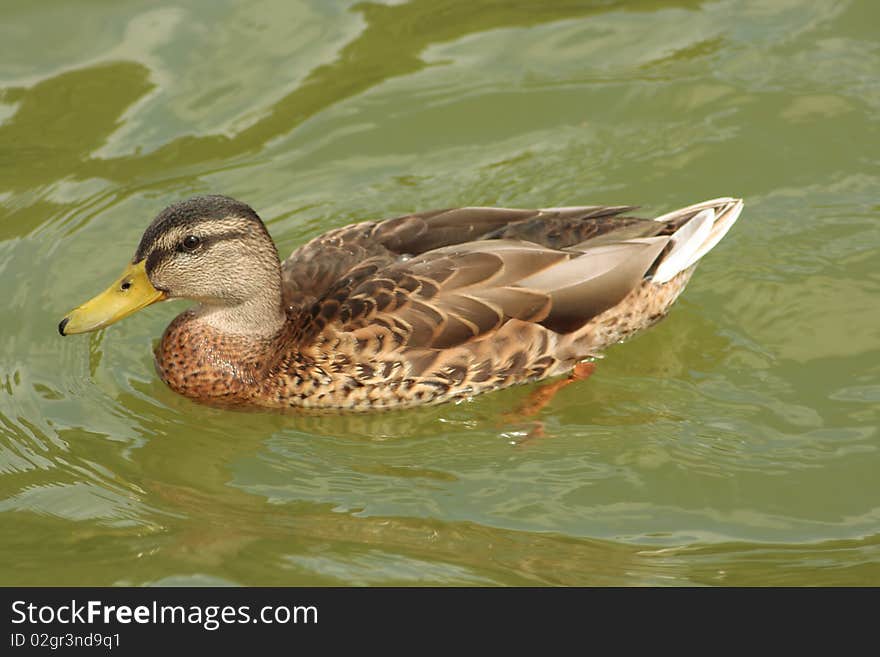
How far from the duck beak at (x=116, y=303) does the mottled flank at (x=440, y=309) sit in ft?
1.69

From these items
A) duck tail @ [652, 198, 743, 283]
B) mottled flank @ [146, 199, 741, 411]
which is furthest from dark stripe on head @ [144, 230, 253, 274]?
duck tail @ [652, 198, 743, 283]

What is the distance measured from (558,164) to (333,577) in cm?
422

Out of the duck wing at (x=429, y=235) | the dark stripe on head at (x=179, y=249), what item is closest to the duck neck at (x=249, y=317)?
the duck wing at (x=429, y=235)

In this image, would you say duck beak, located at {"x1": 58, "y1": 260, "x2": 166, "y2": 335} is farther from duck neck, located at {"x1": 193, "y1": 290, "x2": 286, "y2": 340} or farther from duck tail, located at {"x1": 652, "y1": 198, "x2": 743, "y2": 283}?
duck tail, located at {"x1": 652, "y1": 198, "x2": 743, "y2": 283}

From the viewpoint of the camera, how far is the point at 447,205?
9031 millimetres

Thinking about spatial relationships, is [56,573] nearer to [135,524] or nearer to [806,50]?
[135,524]

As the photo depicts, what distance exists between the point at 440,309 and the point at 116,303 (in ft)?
5.98

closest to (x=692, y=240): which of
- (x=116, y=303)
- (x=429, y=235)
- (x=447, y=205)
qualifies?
(x=429, y=235)

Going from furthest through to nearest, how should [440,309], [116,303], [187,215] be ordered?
1. [440,309]
2. [116,303]
3. [187,215]

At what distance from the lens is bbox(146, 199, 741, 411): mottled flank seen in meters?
7.23

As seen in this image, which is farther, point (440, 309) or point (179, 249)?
point (440, 309)

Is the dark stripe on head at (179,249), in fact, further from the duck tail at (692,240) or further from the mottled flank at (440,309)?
the duck tail at (692,240)

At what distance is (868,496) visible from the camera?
6.63 metres

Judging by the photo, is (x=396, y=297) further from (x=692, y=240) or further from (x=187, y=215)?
(x=692, y=240)
